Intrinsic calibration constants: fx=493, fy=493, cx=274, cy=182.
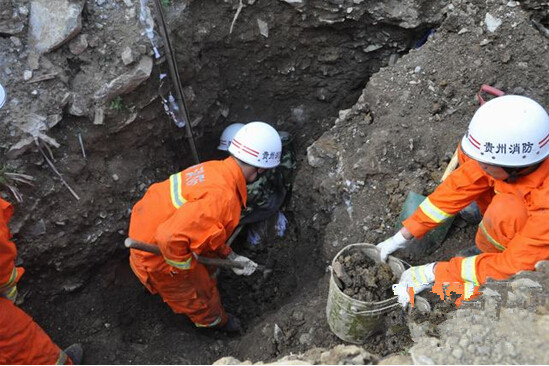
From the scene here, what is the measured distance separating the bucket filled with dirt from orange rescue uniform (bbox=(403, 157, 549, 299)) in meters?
0.30

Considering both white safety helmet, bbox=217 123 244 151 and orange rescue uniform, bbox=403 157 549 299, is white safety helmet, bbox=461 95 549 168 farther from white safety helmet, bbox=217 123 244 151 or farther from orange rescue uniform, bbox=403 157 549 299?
white safety helmet, bbox=217 123 244 151

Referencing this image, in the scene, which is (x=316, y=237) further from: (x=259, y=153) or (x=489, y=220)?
(x=489, y=220)

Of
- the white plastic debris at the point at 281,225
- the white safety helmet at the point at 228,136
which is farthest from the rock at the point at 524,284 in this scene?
the white safety helmet at the point at 228,136

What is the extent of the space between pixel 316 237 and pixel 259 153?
3.57 ft

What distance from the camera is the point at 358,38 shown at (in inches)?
189

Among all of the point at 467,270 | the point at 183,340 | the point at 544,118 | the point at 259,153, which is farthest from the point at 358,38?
the point at 183,340

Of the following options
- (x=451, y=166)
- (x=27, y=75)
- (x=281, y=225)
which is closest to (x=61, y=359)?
(x=27, y=75)

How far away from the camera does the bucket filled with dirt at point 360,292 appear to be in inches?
108

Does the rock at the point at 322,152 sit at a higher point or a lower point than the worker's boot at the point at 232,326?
higher

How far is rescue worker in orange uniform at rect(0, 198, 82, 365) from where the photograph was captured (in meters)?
3.08

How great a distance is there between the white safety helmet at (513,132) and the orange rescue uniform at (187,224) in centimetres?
166

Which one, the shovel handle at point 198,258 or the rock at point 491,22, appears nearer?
the shovel handle at point 198,258

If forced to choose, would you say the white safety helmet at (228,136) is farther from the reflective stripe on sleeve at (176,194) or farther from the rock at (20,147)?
the rock at (20,147)

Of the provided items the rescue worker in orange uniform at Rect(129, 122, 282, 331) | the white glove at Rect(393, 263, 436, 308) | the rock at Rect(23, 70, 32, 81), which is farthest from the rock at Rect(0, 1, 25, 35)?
the white glove at Rect(393, 263, 436, 308)
